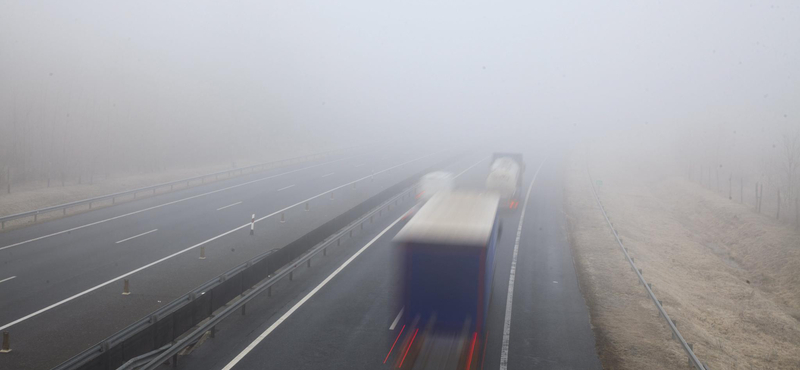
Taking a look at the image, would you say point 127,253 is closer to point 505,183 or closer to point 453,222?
point 453,222

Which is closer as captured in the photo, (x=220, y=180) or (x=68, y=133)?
(x=220, y=180)

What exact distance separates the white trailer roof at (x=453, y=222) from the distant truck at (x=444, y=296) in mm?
Result: 23

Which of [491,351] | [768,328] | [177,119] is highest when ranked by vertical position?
[177,119]

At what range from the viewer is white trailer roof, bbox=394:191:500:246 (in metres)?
11.2

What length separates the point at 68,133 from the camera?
46.1m

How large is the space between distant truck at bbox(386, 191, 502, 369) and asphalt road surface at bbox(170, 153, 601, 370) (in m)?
0.45

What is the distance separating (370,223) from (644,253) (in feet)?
40.5

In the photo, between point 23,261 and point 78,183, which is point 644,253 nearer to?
point 23,261

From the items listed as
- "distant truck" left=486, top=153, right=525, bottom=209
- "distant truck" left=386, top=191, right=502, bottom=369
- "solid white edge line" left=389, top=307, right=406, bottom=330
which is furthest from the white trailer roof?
"distant truck" left=486, top=153, right=525, bottom=209

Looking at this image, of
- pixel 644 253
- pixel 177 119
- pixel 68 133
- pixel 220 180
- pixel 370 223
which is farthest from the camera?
pixel 177 119

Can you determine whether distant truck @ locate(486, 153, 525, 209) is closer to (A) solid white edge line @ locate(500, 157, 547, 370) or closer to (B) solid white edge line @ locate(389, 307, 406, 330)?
(A) solid white edge line @ locate(500, 157, 547, 370)

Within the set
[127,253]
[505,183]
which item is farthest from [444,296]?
[505,183]

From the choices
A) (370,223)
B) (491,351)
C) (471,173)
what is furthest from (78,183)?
(491,351)

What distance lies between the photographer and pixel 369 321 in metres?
13.1
